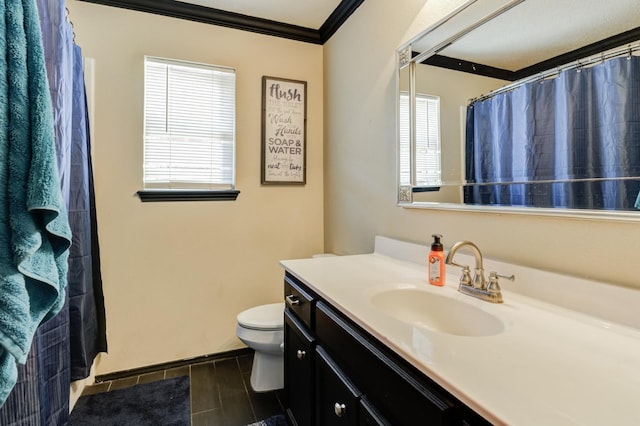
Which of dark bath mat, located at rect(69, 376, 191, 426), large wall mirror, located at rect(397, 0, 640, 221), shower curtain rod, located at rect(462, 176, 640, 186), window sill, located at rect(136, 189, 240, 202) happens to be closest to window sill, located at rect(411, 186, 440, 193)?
large wall mirror, located at rect(397, 0, 640, 221)

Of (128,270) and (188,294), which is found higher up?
(128,270)

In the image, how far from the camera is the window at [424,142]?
1443 millimetres

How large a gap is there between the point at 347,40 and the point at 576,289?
1926 millimetres

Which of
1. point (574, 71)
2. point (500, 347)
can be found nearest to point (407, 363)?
point (500, 347)

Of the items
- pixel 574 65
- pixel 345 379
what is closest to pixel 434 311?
pixel 345 379

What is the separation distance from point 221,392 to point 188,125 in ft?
5.56

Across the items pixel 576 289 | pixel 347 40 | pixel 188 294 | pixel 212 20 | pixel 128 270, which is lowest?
pixel 188 294

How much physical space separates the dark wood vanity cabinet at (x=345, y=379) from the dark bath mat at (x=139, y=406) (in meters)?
0.67

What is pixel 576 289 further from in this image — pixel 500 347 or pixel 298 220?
pixel 298 220

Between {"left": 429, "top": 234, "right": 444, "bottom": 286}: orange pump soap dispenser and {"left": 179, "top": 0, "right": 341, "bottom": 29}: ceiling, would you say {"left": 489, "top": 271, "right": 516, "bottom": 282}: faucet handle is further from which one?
{"left": 179, "top": 0, "right": 341, "bottom": 29}: ceiling

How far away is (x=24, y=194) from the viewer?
0.75 m

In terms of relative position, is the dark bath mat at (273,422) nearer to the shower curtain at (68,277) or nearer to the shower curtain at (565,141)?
the shower curtain at (68,277)

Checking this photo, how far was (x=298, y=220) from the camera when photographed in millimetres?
2439

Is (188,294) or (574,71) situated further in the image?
(188,294)
